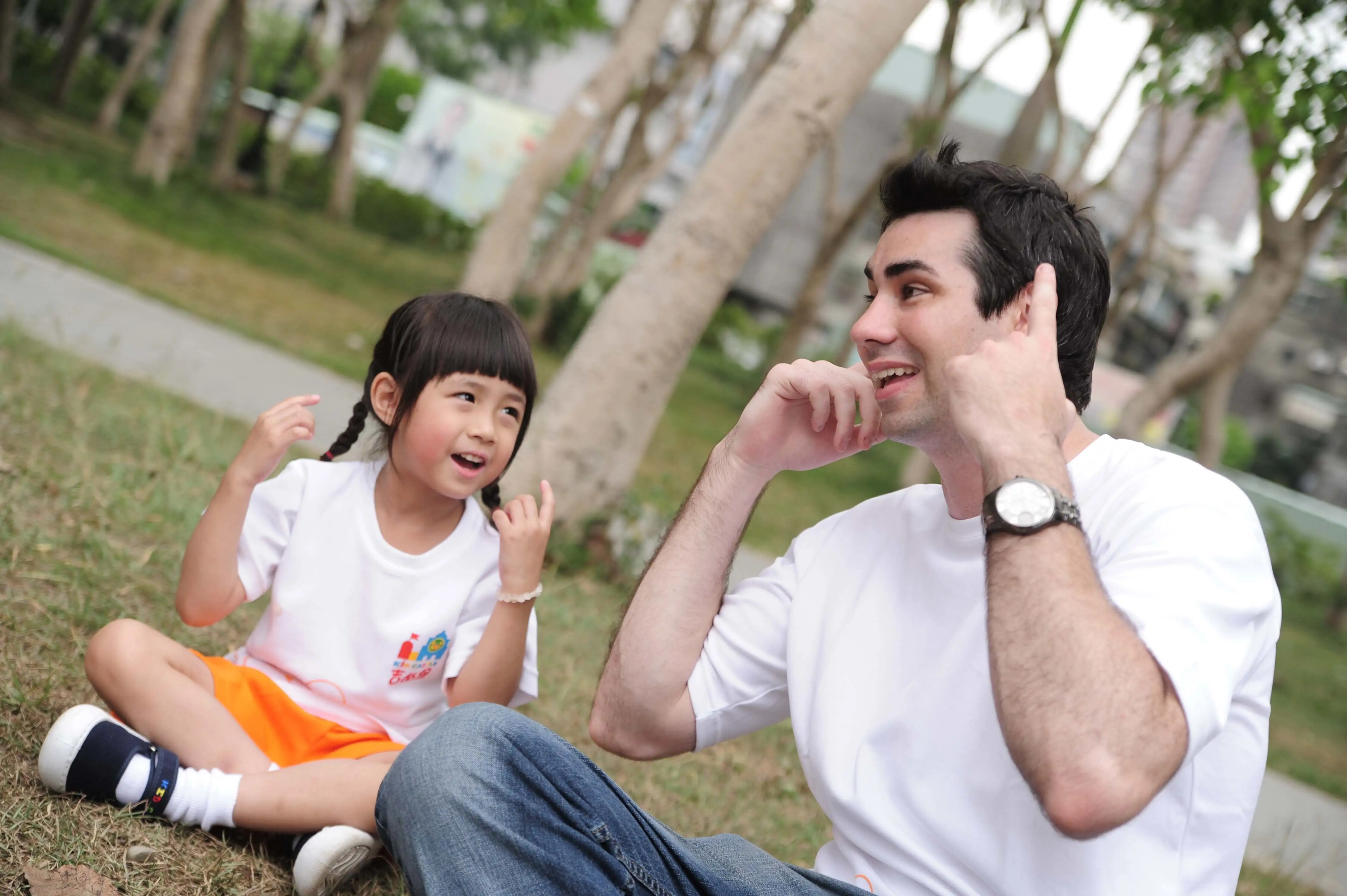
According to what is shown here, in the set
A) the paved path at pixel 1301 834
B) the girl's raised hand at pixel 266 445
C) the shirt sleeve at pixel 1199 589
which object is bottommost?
the paved path at pixel 1301 834

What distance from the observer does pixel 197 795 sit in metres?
2.22

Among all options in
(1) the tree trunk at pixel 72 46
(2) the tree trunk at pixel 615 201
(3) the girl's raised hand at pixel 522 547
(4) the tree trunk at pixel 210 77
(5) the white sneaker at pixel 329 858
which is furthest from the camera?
(1) the tree trunk at pixel 72 46

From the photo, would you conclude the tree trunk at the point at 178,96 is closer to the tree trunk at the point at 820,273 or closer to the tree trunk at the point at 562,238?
the tree trunk at the point at 562,238

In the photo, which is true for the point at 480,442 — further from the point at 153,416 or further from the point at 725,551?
the point at 153,416

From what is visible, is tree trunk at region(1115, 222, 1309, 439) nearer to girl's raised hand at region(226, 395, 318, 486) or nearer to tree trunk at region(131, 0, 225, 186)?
girl's raised hand at region(226, 395, 318, 486)

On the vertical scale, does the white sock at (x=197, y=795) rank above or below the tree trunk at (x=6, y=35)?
below

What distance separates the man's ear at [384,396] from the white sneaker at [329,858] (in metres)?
0.85

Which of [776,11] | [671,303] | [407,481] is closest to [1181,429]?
[776,11]

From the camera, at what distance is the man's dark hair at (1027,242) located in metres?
1.97

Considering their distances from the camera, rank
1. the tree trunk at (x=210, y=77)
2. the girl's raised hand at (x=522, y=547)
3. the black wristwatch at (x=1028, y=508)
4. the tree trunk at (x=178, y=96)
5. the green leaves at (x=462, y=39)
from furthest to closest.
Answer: the green leaves at (x=462, y=39) → the tree trunk at (x=210, y=77) → the tree trunk at (x=178, y=96) → the girl's raised hand at (x=522, y=547) → the black wristwatch at (x=1028, y=508)

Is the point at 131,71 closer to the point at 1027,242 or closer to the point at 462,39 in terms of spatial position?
the point at 1027,242

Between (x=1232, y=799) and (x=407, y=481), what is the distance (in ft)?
5.34

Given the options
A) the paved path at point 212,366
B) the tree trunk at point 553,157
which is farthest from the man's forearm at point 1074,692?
the tree trunk at point 553,157

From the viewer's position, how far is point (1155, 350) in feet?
150
